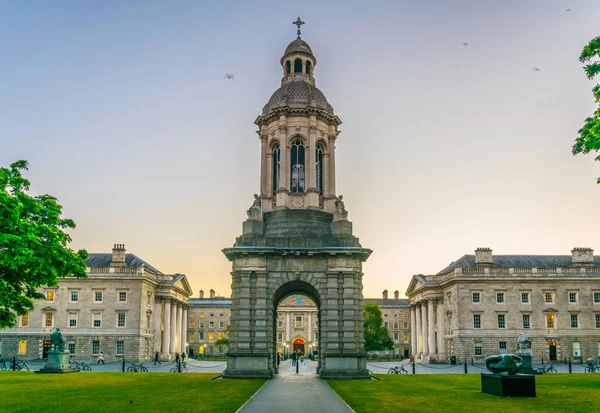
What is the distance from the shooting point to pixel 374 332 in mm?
95938

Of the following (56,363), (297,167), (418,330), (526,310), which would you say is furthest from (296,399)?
(418,330)

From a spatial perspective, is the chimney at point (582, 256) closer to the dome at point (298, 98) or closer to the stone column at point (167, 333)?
the dome at point (298, 98)

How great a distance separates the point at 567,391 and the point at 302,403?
13000 mm

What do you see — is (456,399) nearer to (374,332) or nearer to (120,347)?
(120,347)

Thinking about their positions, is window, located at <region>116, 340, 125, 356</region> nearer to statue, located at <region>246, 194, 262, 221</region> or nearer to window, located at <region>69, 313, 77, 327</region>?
window, located at <region>69, 313, 77, 327</region>

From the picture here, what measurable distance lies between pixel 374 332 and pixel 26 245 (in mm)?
76893

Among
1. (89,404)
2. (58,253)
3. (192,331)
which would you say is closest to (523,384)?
(89,404)

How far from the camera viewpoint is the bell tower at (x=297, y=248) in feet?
113

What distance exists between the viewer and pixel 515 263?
77.5 m

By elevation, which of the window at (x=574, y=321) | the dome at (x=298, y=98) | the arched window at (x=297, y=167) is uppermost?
the dome at (x=298, y=98)

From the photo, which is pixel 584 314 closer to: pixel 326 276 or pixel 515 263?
pixel 515 263

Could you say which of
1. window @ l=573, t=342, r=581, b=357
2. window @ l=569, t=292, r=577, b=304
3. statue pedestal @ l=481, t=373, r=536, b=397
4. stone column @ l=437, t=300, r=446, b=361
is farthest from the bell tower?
window @ l=569, t=292, r=577, b=304

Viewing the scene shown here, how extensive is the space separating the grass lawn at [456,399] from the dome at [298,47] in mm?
22802

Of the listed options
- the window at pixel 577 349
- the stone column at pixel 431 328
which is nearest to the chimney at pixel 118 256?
the stone column at pixel 431 328
